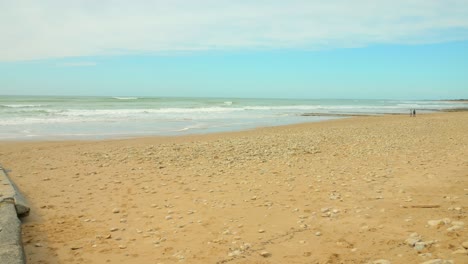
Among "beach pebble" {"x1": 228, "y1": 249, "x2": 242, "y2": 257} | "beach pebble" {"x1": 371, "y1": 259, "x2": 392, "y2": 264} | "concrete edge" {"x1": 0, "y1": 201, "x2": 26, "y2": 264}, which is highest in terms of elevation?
"concrete edge" {"x1": 0, "y1": 201, "x2": 26, "y2": 264}

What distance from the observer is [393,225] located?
4367mm

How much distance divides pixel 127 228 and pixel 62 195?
93.3 inches

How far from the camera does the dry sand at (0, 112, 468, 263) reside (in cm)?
395

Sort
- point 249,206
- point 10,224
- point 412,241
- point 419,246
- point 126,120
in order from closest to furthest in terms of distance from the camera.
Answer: point 419,246, point 412,241, point 10,224, point 249,206, point 126,120

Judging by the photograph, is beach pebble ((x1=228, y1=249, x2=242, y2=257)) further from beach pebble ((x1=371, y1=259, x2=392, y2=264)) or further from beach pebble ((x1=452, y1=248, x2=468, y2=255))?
beach pebble ((x1=452, y1=248, x2=468, y2=255))

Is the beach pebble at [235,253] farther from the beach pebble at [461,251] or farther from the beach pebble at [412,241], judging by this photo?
the beach pebble at [461,251]

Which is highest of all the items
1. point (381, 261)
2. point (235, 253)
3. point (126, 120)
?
point (126, 120)

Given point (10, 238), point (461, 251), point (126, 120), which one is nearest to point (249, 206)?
point (461, 251)

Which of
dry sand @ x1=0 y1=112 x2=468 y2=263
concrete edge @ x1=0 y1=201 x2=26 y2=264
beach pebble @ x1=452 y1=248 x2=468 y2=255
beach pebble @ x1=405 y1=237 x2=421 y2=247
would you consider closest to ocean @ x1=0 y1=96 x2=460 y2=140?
dry sand @ x1=0 y1=112 x2=468 y2=263

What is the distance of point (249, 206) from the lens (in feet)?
18.3

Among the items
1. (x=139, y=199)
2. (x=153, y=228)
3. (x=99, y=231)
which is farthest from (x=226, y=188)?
(x=99, y=231)

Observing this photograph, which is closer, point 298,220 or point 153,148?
point 298,220

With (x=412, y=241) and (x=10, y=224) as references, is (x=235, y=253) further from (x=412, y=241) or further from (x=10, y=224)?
(x=10, y=224)

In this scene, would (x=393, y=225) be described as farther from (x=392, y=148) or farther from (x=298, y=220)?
(x=392, y=148)
